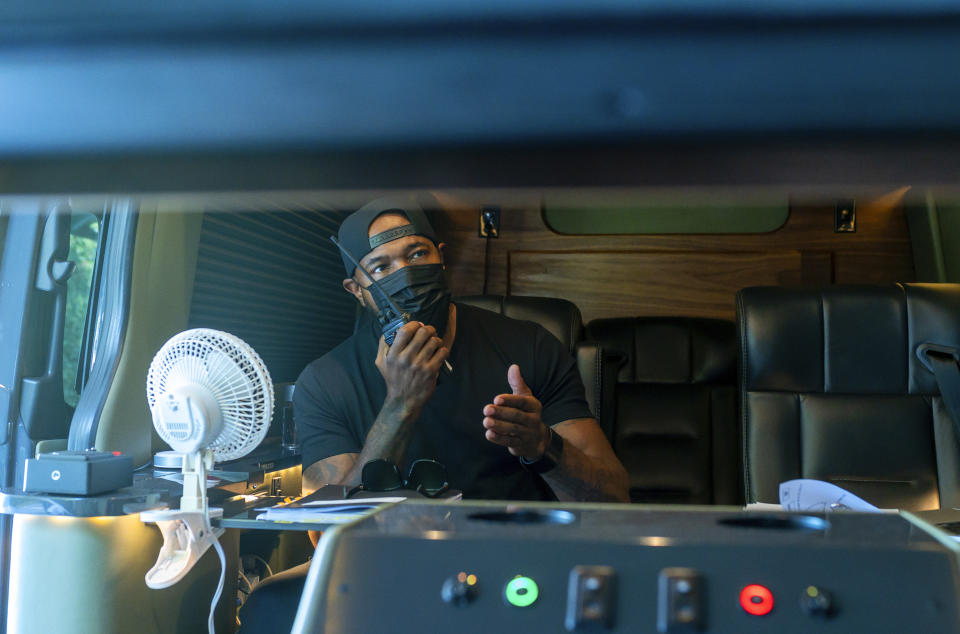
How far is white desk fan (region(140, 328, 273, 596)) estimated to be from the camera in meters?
1.01

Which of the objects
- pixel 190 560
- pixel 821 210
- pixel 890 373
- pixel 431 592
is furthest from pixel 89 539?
pixel 821 210

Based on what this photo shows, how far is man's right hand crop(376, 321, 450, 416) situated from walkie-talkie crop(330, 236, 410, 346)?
0.02 m

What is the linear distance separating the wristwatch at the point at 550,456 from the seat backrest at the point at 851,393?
57 cm

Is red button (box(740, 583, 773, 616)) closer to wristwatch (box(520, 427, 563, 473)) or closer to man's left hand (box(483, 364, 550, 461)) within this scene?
man's left hand (box(483, 364, 550, 461))

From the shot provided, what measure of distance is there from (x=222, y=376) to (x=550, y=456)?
0.83m

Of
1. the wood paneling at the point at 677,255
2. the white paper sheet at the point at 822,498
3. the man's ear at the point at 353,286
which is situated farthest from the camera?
the wood paneling at the point at 677,255

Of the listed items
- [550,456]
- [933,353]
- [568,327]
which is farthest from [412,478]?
[933,353]

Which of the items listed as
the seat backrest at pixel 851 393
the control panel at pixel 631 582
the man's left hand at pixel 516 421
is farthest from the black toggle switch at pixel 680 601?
the seat backrest at pixel 851 393

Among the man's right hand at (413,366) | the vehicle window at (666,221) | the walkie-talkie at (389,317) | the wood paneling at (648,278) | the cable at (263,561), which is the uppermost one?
the vehicle window at (666,221)

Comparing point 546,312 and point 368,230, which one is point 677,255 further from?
point 368,230

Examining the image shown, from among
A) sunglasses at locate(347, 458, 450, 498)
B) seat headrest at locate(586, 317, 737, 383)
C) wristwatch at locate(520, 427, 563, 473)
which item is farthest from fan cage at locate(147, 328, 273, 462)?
seat headrest at locate(586, 317, 737, 383)

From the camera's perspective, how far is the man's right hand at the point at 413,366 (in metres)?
1.87

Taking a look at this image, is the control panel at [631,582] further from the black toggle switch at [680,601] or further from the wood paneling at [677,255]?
the wood paneling at [677,255]

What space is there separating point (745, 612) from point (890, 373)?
1.80 m
